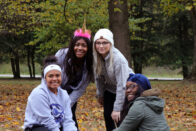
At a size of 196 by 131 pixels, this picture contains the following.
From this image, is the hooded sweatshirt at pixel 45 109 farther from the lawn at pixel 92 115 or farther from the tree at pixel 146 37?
the tree at pixel 146 37

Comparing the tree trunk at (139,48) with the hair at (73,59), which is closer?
the hair at (73,59)

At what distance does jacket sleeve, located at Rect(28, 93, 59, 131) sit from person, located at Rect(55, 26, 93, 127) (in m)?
0.87

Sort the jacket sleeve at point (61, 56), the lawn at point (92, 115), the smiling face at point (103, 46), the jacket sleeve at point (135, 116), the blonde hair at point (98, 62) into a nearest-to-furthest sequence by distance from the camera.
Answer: the jacket sleeve at point (135, 116)
the smiling face at point (103, 46)
the blonde hair at point (98, 62)
the jacket sleeve at point (61, 56)
the lawn at point (92, 115)

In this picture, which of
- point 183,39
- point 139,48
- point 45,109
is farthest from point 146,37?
point 45,109

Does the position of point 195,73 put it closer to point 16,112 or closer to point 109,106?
point 16,112

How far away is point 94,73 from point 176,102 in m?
7.09

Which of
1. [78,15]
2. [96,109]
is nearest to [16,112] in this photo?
[96,109]

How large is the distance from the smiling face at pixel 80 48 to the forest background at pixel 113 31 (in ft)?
9.34

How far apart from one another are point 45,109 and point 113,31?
803 cm

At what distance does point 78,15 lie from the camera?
1538 cm

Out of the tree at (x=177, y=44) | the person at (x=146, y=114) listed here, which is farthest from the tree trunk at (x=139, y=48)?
the person at (x=146, y=114)

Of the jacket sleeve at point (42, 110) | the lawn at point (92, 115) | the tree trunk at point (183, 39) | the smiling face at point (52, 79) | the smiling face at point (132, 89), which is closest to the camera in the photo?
the smiling face at point (132, 89)

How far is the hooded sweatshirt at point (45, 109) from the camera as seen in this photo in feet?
12.3

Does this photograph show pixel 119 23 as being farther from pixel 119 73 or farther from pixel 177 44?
pixel 177 44
